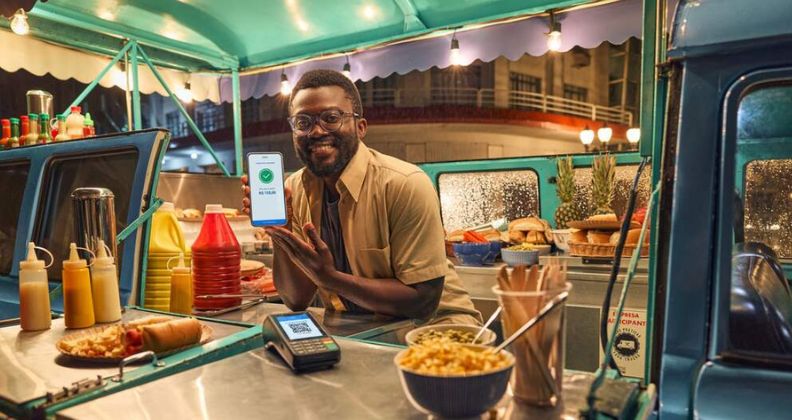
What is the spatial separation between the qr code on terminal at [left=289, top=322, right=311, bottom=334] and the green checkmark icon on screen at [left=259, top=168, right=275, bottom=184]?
577 millimetres

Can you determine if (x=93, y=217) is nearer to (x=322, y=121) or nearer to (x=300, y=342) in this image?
(x=322, y=121)

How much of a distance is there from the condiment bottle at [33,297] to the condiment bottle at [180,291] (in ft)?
1.17

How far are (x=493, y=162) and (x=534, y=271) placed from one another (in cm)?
319

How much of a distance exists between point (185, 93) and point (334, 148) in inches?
149

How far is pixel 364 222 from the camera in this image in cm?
209

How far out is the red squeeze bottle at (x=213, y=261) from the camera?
195 cm

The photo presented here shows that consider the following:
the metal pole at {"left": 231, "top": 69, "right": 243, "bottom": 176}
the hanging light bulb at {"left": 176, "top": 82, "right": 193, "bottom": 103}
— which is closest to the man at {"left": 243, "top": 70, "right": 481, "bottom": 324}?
the metal pole at {"left": 231, "top": 69, "right": 243, "bottom": 176}

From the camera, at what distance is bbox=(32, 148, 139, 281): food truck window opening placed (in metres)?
2.05

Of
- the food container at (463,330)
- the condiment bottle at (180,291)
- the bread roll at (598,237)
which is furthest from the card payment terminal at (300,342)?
the bread roll at (598,237)

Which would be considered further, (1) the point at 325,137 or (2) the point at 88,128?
(2) the point at 88,128

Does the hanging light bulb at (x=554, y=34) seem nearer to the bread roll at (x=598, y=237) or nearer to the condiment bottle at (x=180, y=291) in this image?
the bread roll at (x=598, y=237)

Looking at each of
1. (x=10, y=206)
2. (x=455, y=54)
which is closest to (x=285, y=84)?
(x=455, y=54)

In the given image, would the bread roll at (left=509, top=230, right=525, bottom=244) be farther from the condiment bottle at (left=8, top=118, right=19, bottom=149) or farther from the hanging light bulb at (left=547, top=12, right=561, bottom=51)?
the condiment bottle at (left=8, top=118, right=19, bottom=149)

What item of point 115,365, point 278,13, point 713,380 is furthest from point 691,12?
point 278,13
